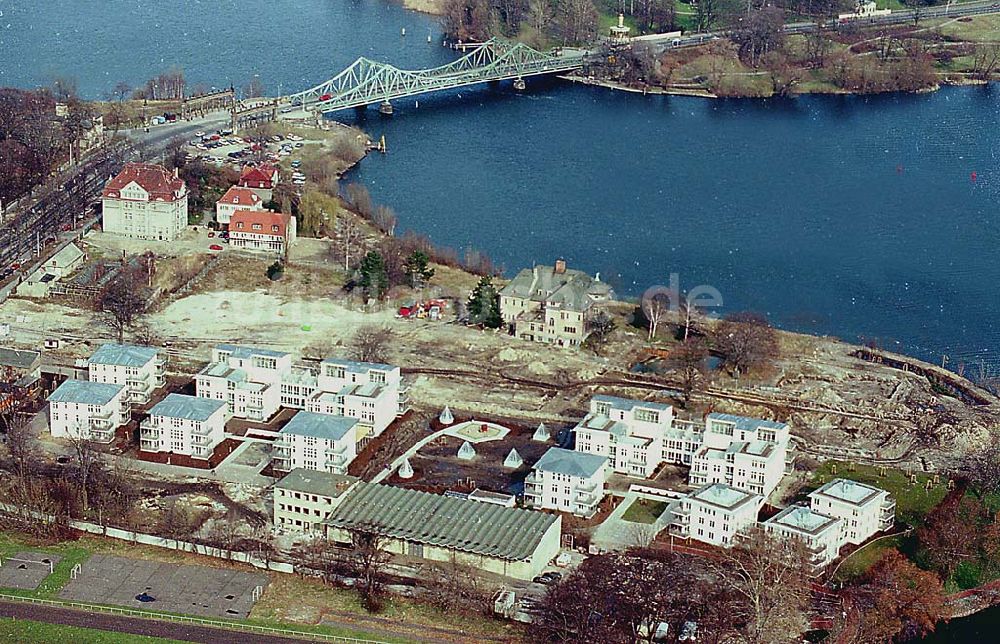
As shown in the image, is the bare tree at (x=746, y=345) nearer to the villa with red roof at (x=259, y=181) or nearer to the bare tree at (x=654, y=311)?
the bare tree at (x=654, y=311)

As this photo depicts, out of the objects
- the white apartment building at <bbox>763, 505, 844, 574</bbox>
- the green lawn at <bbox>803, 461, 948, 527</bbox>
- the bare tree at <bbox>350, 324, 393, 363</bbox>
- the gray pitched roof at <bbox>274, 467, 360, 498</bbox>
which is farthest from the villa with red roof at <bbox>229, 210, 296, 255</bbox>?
the white apartment building at <bbox>763, 505, 844, 574</bbox>

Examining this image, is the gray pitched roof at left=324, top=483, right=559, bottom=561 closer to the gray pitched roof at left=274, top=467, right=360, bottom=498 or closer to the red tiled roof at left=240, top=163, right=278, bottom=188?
the gray pitched roof at left=274, top=467, right=360, bottom=498

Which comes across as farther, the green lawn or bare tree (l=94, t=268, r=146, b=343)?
bare tree (l=94, t=268, r=146, b=343)

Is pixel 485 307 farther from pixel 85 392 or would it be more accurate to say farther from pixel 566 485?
pixel 85 392

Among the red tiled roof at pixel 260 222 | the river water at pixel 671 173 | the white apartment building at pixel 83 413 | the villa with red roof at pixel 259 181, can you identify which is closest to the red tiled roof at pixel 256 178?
the villa with red roof at pixel 259 181

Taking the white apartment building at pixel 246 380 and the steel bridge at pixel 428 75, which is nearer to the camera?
the white apartment building at pixel 246 380

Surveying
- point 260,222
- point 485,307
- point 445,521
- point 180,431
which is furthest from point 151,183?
point 445,521
